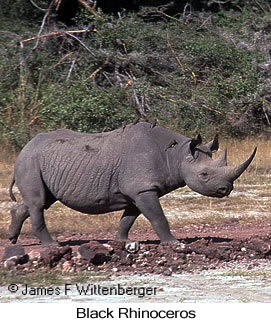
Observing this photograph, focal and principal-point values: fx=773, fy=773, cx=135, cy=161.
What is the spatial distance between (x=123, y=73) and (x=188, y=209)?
6.36 m

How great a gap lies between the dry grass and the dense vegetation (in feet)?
5.81

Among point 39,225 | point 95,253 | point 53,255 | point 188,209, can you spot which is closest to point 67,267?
point 53,255

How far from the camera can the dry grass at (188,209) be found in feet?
38.2

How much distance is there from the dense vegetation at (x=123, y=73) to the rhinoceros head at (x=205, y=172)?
6687 millimetres

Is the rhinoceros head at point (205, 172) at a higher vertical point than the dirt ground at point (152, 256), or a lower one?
higher

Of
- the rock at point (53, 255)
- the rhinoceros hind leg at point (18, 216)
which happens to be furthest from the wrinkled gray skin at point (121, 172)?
the rock at point (53, 255)

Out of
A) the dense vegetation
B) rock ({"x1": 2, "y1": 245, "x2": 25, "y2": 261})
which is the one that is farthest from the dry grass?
rock ({"x1": 2, "y1": 245, "x2": 25, "y2": 261})

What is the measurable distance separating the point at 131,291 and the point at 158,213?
6.36ft


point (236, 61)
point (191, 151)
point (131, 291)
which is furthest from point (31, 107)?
point (131, 291)

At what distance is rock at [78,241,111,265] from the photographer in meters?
8.18

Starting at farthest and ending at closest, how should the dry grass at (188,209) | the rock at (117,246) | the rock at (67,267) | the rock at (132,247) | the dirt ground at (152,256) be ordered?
the dry grass at (188,209) < the rock at (132,247) < the rock at (117,246) < the dirt ground at (152,256) < the rock at (67,267)

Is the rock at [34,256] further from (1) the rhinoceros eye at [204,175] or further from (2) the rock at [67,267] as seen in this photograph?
(1) the rhinoceros eye at [204,175]
